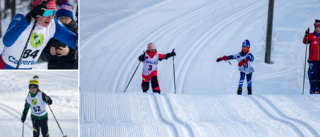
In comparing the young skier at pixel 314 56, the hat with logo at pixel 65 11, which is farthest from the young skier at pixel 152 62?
the young skier at pixel 314 56

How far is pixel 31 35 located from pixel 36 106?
2.06 feet

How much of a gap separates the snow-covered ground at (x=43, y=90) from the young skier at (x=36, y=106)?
0.13ft

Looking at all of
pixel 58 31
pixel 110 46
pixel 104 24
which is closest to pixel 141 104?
pixel 58 31

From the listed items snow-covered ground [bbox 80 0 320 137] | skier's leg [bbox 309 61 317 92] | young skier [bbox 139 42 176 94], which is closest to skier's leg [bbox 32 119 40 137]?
snow-covered ground [bbox 80 0 320 137]

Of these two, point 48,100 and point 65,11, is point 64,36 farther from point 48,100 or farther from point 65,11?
point 65,11

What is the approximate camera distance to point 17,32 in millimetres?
3385

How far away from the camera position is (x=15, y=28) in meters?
3.34

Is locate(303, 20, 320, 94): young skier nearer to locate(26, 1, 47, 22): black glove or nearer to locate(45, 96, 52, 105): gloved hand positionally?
locate(45, 96, 52, 105): gloved hand

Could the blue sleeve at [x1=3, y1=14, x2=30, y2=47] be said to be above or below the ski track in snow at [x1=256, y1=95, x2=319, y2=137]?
above

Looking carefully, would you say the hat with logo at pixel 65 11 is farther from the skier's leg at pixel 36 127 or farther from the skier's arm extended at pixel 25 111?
the skier's leg at pixel 36 127

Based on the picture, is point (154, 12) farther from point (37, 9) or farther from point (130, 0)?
point (37, 9)

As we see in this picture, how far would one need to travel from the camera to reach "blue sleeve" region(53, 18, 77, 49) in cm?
372

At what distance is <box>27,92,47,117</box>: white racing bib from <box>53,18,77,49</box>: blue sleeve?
599 mm

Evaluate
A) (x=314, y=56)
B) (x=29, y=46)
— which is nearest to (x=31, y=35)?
(x=29, y=46)
